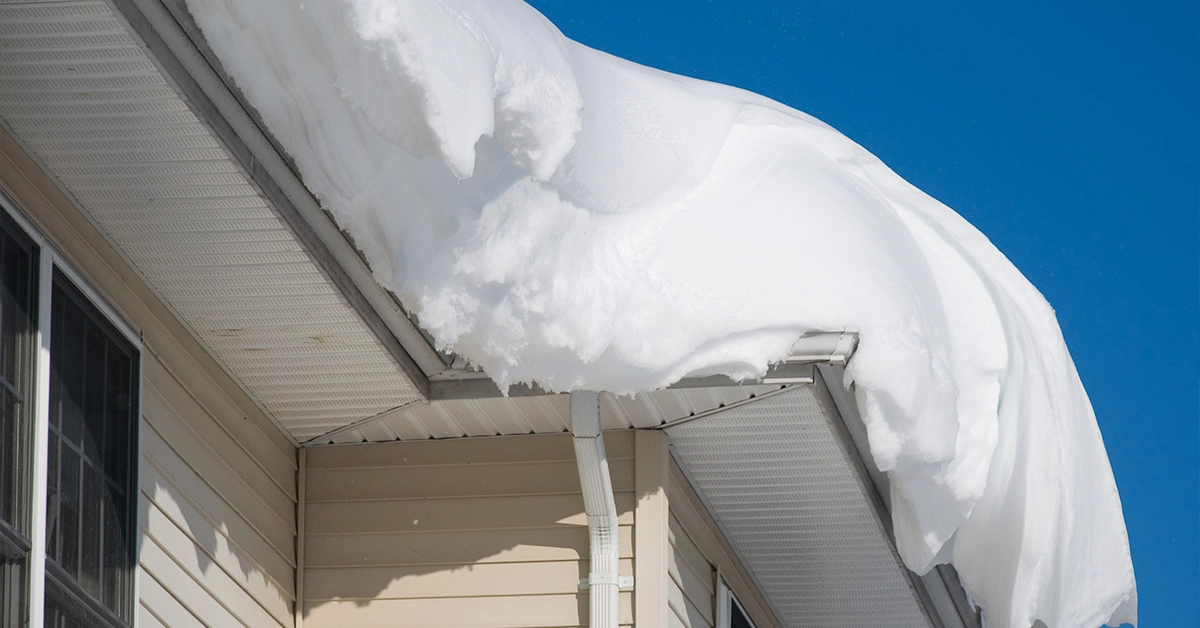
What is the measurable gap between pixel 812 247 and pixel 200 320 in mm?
2000

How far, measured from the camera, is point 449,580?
567 centimetres

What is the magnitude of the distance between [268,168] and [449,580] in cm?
202

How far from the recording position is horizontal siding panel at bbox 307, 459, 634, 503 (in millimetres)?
5695

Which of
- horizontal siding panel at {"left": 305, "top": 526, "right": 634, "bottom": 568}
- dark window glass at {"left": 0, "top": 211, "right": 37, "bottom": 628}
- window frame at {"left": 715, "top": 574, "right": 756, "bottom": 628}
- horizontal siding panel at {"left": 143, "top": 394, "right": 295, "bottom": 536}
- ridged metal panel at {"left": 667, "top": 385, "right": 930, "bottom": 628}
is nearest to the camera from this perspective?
dark window glass at {"left": 0, "top": 211, "right": 37, "bottom": 628}

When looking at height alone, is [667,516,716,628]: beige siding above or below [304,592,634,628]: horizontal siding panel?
above

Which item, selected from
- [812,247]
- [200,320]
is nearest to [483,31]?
[812,247]

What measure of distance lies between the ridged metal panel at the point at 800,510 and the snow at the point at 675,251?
1.23 ft

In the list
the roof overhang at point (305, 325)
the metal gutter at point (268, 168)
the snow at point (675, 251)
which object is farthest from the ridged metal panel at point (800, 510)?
the metal gutter at point (268, 168)

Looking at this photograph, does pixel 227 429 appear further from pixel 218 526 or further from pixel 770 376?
pixel 770 376

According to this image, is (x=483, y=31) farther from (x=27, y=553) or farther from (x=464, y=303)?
(x=27, y=553)

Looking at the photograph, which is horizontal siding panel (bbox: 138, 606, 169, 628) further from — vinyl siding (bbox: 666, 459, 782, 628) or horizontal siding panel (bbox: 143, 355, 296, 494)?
vinyl siding (bbox: 666, 459, 782, 628)

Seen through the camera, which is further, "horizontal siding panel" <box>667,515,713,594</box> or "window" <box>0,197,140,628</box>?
"horizontal siding panel" <box>667,515,713,594</box>

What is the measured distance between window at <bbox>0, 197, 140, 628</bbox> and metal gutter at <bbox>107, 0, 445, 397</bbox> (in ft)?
1.98

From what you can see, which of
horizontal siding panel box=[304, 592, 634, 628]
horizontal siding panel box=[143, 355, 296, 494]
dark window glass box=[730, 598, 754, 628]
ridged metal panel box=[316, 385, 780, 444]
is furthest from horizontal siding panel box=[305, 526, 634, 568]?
dark window glass box=[730, 598, 754, 628]
